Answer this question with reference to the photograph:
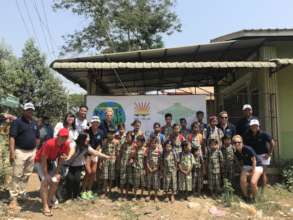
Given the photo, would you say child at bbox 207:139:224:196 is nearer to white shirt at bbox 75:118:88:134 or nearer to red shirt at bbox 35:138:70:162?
white shirt at bbox 75:118:88:134

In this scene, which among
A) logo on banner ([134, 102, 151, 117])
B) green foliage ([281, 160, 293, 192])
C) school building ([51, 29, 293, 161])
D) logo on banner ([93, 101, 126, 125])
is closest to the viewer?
school building ([51, 29, 293, 161])

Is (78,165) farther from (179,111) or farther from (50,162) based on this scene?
(179,111)

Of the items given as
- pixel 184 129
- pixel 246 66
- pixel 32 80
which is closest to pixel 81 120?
pixel 184 129

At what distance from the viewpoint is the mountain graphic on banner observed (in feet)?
28.2

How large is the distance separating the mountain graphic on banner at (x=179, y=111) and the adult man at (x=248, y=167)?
1570 mm

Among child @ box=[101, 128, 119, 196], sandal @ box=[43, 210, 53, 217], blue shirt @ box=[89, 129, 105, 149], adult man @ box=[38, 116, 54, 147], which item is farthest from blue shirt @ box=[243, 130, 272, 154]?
adult man @ box=[38, 116, 54, 147]

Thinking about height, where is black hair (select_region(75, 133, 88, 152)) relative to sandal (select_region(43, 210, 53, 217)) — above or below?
above

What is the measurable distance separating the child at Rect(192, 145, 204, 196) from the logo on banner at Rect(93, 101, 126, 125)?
6.36 feet

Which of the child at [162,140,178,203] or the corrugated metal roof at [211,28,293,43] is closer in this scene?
the child at [162,140,178,203]

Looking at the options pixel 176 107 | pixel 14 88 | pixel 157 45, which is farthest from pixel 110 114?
pixel 157 45

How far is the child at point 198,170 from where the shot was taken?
7.30 meters

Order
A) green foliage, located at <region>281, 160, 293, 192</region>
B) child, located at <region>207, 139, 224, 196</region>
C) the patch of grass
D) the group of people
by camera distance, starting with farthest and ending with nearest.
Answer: green foliage, located at <region>281, 160, 293, 192</region>, child, located at <region>207, 139, 224, 196</region>, the group of people, the patch of grass

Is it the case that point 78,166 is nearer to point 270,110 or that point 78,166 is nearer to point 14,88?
point 270,110

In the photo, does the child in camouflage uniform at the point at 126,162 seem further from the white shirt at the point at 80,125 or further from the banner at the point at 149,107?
the banner at the point at 149,107
